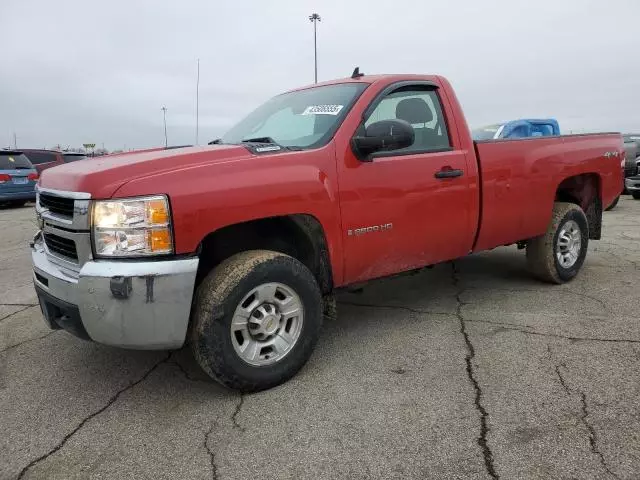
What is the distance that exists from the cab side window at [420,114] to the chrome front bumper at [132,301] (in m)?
1.95

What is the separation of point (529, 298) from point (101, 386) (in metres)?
3.61

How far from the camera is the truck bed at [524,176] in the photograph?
4.25m

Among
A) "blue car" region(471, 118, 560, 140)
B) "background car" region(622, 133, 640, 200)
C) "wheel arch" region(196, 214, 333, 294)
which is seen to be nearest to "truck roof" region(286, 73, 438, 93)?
"wheel arch" region(196, 214, 333, 294)

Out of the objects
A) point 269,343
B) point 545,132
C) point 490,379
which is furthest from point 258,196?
point 545,132

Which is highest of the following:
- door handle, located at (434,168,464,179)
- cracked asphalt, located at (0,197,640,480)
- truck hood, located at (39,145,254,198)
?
truck hood, located at (39,145,254,198)

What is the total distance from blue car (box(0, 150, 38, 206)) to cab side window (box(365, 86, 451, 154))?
13166 millimetres

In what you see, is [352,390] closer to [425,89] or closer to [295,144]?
[295,144]

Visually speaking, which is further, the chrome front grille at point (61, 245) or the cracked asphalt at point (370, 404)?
the chrome front grille at point (61, 245)

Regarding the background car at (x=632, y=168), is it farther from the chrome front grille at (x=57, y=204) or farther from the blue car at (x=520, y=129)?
the chrome front grille at (x=57, y=204)

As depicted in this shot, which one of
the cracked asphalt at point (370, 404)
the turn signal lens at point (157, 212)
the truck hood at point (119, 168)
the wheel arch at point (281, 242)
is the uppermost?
the truck hood at point (119, 168)

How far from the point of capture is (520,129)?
11.2 metres

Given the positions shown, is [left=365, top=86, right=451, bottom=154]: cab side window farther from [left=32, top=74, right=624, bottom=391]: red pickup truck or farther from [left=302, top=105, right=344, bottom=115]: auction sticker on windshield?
[left=302, top=105, right=344, bottom=115]: auction sticker on windshield

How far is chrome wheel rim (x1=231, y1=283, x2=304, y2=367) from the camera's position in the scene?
2984 millimetres

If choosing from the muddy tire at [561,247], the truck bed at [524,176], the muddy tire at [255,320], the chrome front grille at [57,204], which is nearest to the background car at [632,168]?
the muddy tire at [561,247]
